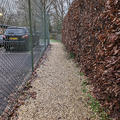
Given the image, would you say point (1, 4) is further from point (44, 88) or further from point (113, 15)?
point (44, 88)

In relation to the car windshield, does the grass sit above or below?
below

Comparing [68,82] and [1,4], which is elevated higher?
[1,4]

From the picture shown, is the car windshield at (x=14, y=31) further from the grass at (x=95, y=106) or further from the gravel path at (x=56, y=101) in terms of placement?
the grass at (x=95, y=106)

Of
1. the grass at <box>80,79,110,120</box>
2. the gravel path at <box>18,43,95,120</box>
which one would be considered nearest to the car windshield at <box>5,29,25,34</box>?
the gravel path at <box>18,43,95,120</box>

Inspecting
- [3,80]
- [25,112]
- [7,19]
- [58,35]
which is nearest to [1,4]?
[7,19]

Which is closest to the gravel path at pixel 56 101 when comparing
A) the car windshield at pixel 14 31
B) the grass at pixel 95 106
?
the grass at pixel 95 106

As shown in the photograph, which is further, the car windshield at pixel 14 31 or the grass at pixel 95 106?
the car windshield at pixel 14 31

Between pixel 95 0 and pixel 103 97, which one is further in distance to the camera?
pixel 95 0

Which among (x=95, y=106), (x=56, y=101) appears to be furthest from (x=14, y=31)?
(x=95, y=106)

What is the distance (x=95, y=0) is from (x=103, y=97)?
170 cm

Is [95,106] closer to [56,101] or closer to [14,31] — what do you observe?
Answer: [56,101]

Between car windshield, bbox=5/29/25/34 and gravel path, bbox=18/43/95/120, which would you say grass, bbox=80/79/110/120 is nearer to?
gravel path, bbox=18/43/95/120

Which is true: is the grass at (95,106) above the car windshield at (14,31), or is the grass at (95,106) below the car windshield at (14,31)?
below

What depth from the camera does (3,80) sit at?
7.48 ft
